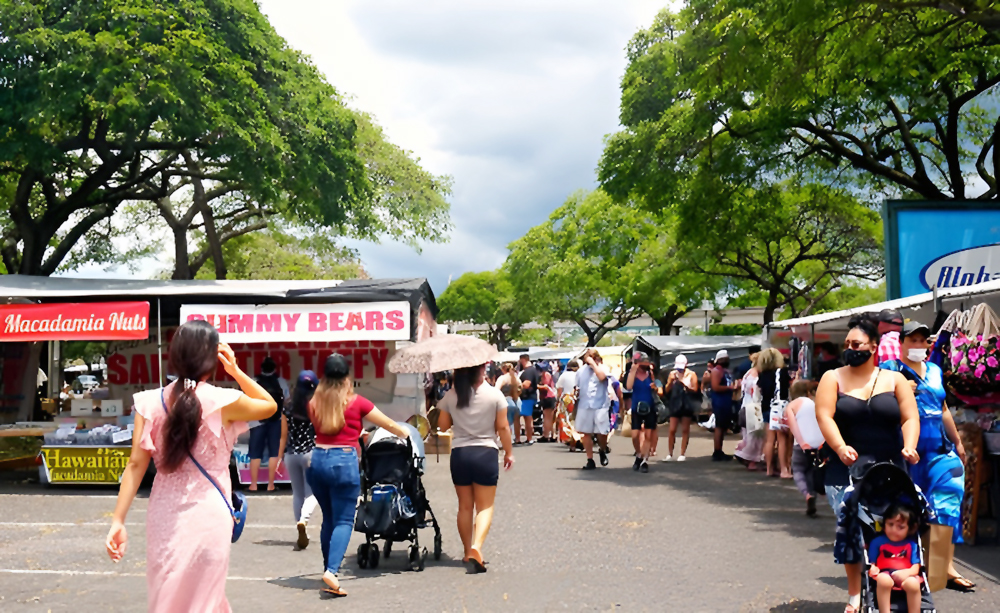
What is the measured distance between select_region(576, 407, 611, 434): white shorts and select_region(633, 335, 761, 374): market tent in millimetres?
14630

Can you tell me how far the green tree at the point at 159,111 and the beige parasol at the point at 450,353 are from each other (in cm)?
933

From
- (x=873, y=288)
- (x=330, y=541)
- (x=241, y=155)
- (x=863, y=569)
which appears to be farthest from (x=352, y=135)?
(x=873, y=288)

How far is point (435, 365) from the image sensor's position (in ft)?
27.1

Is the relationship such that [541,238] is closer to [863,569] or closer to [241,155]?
[241,155]

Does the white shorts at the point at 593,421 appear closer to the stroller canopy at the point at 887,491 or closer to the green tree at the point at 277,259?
the stroller canopy at the point at 887,491

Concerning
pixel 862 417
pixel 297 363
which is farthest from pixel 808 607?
pixel 297 363

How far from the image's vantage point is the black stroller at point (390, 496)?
25.6ft

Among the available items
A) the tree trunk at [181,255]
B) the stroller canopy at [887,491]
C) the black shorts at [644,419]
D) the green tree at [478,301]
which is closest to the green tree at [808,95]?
the black shorts at [644,419]

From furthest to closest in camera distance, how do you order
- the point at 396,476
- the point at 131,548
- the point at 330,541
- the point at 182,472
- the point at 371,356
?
1. the point at 371,356
2. the point at 131,548
3. the point at 396,476
4. the point at 330,541
5. the point at 182,472

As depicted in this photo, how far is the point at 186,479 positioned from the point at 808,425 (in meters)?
5.07

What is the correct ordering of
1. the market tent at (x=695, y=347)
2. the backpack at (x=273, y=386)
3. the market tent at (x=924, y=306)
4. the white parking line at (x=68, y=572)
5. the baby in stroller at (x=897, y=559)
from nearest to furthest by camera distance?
the baby in stroller at (x=897, y=559) → the white parking line at (x=68, y=572) → the market tent at (x=924, y=306) → the backpack at (x=273, y=386) → the market tent at (x=695, y=347)

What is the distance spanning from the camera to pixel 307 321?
532 inches

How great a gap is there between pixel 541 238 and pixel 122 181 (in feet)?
120

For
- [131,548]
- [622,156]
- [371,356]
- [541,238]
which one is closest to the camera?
[131,548]
